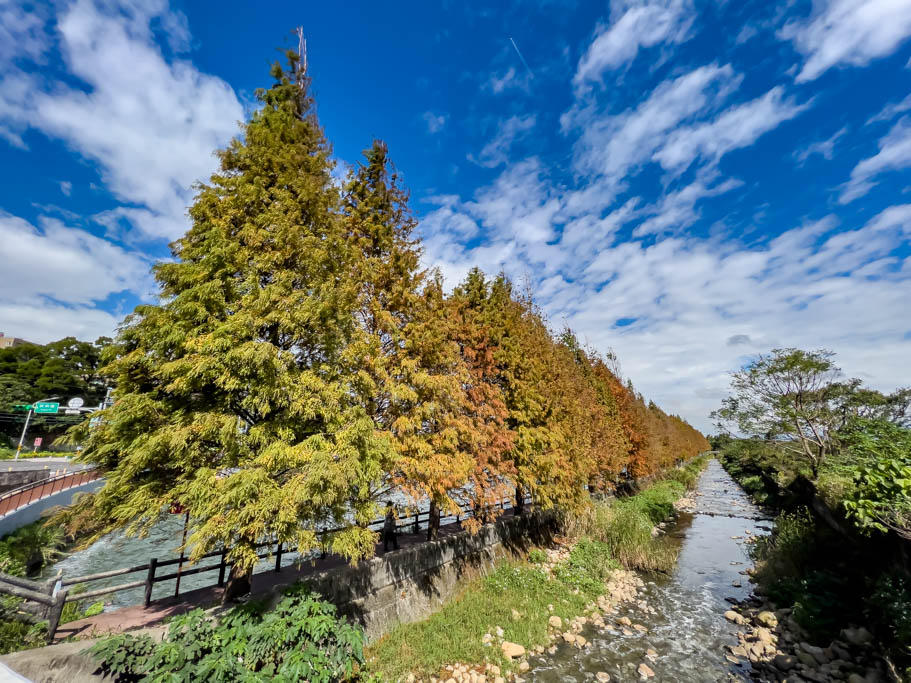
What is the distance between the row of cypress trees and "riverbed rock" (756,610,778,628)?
808cm

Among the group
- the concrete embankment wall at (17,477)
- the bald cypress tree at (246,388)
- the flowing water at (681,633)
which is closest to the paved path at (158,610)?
the bald cypress tree at (246,388)

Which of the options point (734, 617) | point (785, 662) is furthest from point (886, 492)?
point (734, 617)

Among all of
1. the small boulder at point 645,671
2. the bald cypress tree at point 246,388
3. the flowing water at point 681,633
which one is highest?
the bald cypress tree at point 246,388

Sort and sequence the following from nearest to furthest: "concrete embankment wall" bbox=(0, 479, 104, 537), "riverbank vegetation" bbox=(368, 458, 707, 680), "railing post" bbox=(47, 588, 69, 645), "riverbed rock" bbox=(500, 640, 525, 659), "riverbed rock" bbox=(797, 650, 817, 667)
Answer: "railing post" bbox=(47, 588, 69, 645) → "riverbed rock" bbox=(797, 650, 817, 667) → "riverbank vegetation" bbox=(368, 458, 707, 680) → "riverbed rock" bbox=(500, 640, 525, 659) → "concrete embankment wall" bbox=(0, 479, 104, 537)

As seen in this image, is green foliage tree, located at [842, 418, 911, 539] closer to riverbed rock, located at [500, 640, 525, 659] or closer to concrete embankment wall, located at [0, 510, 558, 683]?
riverbed rock, located at [500, 640, 525, 659]

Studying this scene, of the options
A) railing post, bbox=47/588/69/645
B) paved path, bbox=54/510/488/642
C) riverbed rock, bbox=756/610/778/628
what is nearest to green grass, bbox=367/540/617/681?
paved path, bbox=54/510/488/642

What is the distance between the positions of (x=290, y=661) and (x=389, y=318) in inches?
269

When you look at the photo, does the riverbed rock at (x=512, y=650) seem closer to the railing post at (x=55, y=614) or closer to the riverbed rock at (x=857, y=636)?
the riverbed rock at (x=857, y=636)

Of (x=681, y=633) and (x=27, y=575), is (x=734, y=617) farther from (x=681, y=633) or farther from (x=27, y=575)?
(x=27, y=575)

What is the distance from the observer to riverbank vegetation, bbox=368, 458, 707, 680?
26.7 feet

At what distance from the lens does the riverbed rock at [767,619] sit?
10.1 m

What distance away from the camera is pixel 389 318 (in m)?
9.57

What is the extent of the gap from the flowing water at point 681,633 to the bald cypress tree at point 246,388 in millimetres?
6528

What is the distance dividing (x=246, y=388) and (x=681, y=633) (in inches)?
504
